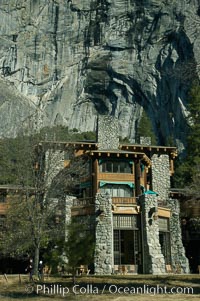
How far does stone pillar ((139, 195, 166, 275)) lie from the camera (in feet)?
98.3

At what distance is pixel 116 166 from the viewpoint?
38562mm

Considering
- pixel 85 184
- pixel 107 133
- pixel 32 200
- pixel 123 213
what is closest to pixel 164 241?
pixel 123 213

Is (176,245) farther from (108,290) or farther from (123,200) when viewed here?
(108,290)

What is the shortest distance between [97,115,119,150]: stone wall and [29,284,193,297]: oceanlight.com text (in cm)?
2332

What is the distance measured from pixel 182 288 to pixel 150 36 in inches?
3194

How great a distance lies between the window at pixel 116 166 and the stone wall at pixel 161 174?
5566 millimetres

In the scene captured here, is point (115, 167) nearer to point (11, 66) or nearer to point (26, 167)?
point (26, 167)

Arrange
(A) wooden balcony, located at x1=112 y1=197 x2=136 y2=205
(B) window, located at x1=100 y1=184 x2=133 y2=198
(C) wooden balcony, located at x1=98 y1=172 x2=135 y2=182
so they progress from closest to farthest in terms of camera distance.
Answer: (A) wooden balcony, located at x1=112 y1=197 x2=136 y2=205, (C) wooden balcony, located at x1=98 y1=172 x2=135 y2=182, (B) window, located at x1=100 y1=184 x2=133 y2=198

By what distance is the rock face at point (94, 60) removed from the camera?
8575 cm

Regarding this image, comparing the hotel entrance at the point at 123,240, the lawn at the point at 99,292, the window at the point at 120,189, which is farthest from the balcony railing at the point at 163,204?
the lawn at the point at 99,292

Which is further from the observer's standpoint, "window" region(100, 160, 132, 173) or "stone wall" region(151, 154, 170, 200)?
"stone wall" region(151, 154, 170, 200)

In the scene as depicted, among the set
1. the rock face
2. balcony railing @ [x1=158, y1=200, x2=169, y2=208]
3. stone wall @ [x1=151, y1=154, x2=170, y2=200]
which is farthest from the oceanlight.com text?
the rock face

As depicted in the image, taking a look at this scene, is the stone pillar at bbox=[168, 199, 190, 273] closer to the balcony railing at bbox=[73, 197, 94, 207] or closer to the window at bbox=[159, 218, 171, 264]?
the window at bbox=[159, 218, 171, 264]

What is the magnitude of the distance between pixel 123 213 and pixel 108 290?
1382 cm
